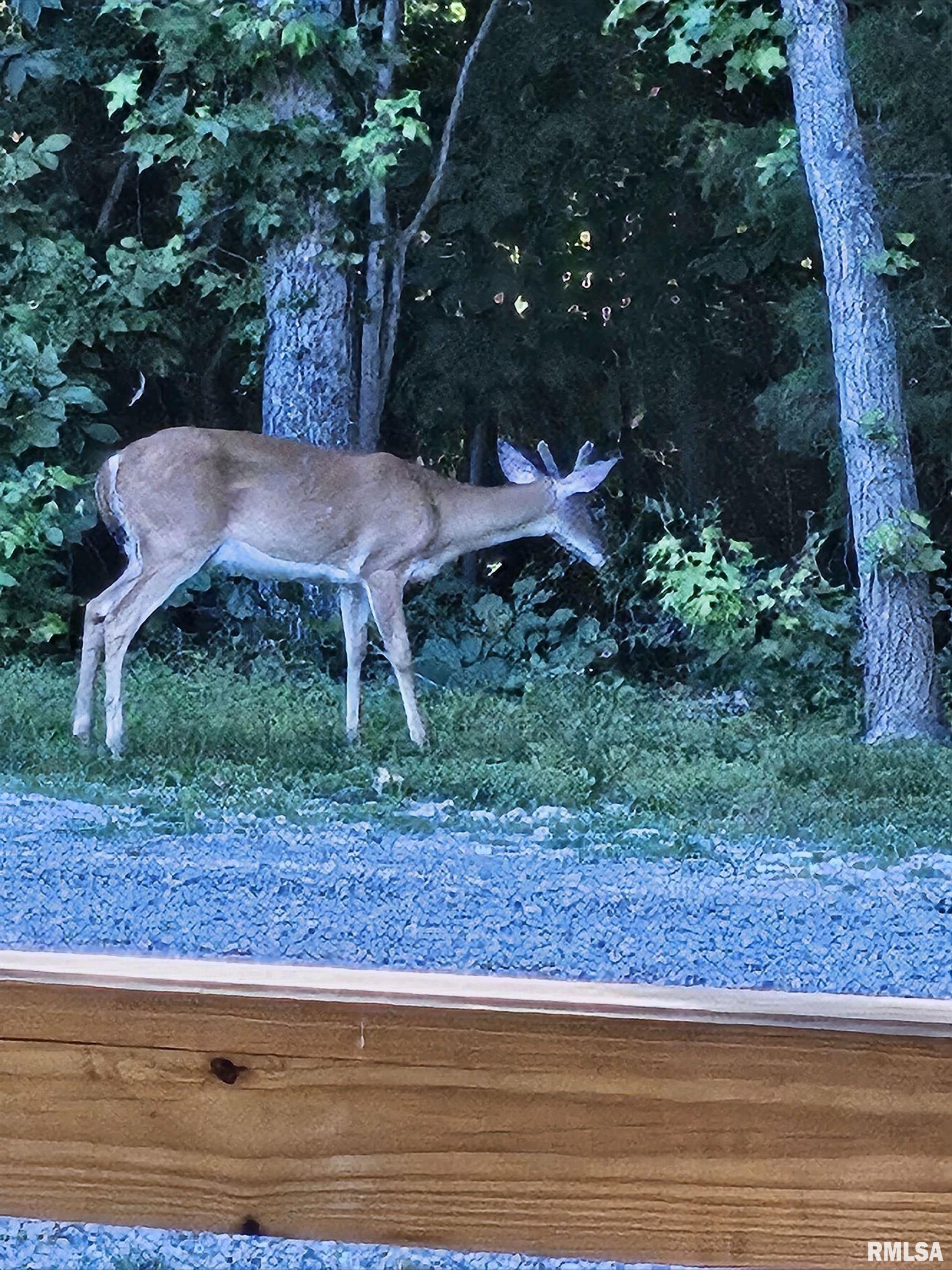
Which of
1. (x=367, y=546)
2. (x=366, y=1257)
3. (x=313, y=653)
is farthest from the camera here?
(x=367, y=546)

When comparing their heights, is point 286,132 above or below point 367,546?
above

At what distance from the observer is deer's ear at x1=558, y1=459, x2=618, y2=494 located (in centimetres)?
355

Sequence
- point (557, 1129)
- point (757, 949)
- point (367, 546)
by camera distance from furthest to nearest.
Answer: point (367, 546) → point (757, 949) → point (557, 1129)

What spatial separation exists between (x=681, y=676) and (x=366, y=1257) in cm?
227

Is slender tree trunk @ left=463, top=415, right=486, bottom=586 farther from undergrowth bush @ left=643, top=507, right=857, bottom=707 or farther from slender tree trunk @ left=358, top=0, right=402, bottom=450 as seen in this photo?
undergrowth bush @ left=643, top=507, right=857, bottom=707

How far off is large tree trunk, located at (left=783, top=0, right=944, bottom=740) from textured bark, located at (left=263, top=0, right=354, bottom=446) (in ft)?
3.62

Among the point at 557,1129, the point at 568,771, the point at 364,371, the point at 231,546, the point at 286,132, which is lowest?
the point at 557,1129

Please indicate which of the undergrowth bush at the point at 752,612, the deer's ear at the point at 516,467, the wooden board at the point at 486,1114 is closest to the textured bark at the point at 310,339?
the deer's ear at the point at 516,467

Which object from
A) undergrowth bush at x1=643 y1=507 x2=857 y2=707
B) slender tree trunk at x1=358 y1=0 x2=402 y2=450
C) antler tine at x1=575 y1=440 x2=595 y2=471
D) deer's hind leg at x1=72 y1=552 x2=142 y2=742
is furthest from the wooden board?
slender tree trunk at x1=358 y1=0 x2=402 y2=450

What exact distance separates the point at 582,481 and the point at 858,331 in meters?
0.73

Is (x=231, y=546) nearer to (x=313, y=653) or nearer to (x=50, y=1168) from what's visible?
(x=313, y=653)

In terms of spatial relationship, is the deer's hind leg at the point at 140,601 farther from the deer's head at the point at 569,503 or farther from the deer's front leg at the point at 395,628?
the deer's head at the point at 569,503

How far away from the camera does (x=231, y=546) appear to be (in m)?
3.55

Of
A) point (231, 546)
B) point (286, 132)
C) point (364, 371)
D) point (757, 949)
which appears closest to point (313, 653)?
point (231, 546)
